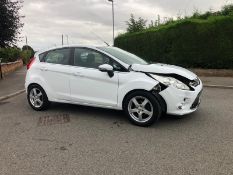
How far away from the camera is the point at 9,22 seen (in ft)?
55.5

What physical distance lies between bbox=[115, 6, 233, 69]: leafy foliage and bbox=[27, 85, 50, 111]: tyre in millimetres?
8721

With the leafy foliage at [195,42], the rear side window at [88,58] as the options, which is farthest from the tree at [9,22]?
the rear side window at [88,58]

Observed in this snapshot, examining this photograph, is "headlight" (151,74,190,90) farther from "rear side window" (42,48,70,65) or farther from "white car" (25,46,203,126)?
"rear side window" (42,48,70,65)

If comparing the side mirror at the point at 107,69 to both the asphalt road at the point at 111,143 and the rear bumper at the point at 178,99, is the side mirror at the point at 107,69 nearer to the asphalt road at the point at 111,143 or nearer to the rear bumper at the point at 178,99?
the asphalt road at the point at 111,143

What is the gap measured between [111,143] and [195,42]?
34.7ft

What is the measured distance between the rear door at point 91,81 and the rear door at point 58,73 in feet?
0.60

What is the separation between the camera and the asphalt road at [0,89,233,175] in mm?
4309

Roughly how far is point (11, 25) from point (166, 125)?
13160 millimetres

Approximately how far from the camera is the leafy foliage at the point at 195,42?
45.2ft

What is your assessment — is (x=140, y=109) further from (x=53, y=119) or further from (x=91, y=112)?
(x=53, y=119)

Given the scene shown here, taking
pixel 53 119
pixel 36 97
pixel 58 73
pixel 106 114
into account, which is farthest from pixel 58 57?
pixel 106 114

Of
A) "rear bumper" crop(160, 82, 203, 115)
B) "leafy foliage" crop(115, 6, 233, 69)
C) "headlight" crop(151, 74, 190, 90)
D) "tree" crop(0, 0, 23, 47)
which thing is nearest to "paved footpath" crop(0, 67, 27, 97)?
"tree" crop(0, 0, 23, 47)

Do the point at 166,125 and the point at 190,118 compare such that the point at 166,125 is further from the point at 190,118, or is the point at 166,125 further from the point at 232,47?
the point at 232,47

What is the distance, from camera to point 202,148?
16.2 feet
